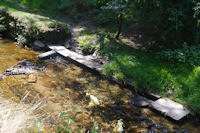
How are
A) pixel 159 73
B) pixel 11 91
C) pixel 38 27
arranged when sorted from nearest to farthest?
pixel 11 91 < pixel 159 73 < pixel 38 27

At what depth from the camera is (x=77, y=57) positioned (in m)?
6.74

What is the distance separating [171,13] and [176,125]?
11.9 ft

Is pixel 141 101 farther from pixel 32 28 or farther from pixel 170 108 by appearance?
pixel 32 28

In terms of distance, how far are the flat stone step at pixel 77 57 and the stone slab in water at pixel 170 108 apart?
6.44ft

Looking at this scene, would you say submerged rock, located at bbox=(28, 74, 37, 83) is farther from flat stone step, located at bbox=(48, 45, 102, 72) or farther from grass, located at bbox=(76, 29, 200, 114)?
grass, located at bbox=(76, 29, 200, 114)

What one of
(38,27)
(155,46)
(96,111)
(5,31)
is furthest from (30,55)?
(155,46)

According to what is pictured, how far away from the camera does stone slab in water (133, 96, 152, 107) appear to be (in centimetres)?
469

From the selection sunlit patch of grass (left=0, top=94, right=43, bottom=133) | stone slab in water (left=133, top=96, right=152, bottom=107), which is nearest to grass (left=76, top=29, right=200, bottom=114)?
stone slab in water (left=133, top=96, right=152, bottom=107)

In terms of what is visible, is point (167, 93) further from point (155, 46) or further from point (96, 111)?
point (155, 46)

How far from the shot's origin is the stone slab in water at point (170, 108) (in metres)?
4.23

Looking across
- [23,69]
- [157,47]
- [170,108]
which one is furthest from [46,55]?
[170,108]

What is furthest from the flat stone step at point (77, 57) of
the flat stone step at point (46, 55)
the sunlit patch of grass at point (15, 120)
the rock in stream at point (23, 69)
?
the sunlit patch of grass at point (15, 120)

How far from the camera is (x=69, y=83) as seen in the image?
5.39 metres

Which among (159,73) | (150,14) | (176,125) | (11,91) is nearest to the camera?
(176,125)
